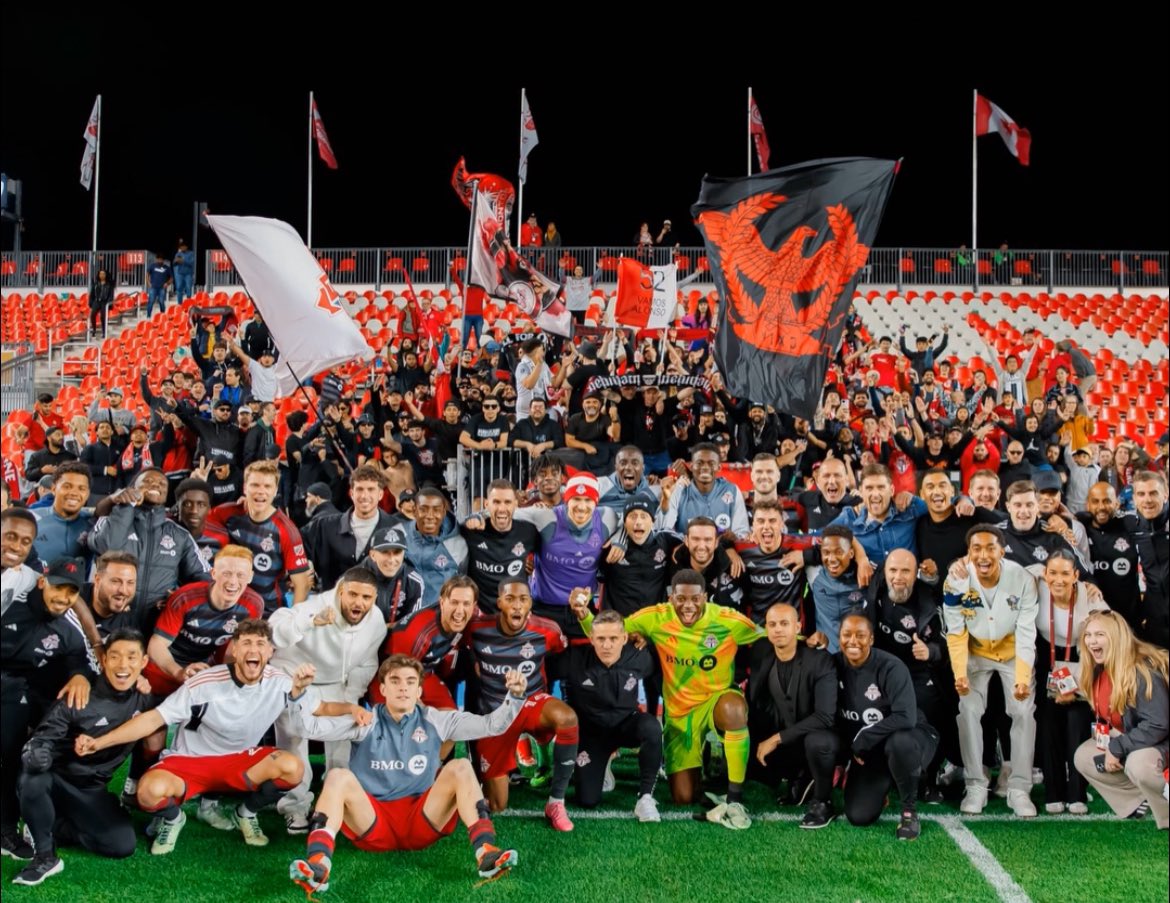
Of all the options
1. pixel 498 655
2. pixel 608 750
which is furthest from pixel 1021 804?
pixel 498 655

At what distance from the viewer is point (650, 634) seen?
6.98 m

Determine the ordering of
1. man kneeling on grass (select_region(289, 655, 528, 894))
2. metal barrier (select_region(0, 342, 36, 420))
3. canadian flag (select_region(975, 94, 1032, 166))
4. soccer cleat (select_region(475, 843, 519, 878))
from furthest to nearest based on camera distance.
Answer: canadian flag (select_region(975, 94, 1032, 166)), metal barrier (select_region(0, 342, 36, 420)), man kneeling on grass (select_region(289, 655, 528, 894)), soccer cleat (select_region(475, 843, 519, 878))

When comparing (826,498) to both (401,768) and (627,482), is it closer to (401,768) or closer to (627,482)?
(627,482)

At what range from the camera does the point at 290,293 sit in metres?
7.87

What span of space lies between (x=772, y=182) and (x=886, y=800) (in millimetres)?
4163

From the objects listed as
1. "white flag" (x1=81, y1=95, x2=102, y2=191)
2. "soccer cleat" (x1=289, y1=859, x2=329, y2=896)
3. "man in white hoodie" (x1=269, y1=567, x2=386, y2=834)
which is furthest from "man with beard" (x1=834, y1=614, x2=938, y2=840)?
"white flag" (x1=81, y1=95, x2=102, y2=191)

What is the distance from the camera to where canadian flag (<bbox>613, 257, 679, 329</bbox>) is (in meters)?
13.6

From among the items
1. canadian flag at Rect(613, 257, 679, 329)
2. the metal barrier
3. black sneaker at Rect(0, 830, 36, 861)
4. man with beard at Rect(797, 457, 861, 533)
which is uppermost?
canadian flag at Rect(613, 257, 679, 329)

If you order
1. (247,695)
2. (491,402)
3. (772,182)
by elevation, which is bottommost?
(247,695)

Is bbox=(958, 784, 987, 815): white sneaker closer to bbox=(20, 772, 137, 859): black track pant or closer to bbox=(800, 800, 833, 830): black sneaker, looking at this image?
bbox=(800, 800, 833, 830): black sneaker

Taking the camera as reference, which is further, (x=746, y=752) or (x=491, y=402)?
(x=491, y=402)

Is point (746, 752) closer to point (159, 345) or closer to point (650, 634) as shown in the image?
point (650, 634)

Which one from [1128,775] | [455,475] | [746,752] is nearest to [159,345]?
[455,475]

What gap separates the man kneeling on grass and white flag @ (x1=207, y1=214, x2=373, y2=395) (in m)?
2.88
